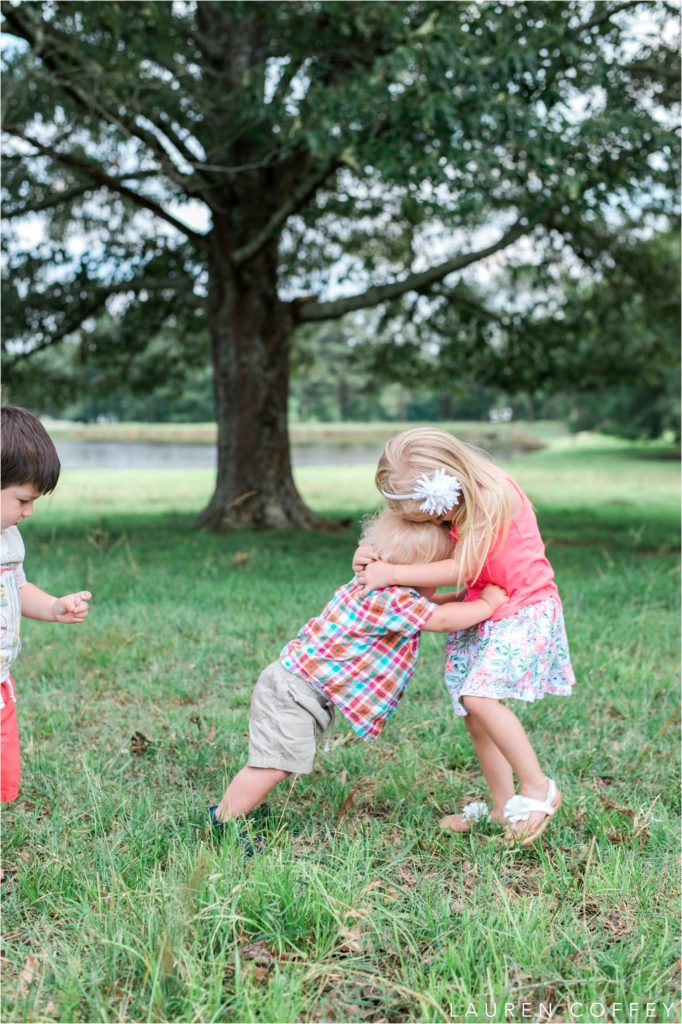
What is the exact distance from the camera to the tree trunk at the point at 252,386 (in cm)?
1034

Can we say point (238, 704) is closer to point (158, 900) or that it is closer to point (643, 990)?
point (158, 900)

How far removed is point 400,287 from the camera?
1010 centimetres

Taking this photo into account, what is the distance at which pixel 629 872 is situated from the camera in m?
2.52

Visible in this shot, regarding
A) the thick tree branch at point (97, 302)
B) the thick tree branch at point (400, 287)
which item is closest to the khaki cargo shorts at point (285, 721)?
the thick tree branch at point (400, 287)

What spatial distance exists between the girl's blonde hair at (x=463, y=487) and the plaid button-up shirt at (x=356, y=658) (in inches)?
8.6

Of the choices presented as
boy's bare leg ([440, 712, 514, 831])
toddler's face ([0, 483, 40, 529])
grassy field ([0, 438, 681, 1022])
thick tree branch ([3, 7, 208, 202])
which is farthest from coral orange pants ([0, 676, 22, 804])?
thick tree branch ([3, 7, 208, 202])

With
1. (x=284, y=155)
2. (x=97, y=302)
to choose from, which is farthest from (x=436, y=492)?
(x=97, y=302)

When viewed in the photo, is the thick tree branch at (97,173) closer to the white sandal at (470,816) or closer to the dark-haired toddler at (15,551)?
the dark-haired toddler at (15,551)

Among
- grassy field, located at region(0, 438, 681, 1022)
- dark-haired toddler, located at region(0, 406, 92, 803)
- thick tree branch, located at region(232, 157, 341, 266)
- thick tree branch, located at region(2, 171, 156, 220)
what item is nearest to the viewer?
grassy field, located at region(0, 438, 681, 1022)

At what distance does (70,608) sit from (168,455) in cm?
3141

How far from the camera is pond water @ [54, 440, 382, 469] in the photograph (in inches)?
1153

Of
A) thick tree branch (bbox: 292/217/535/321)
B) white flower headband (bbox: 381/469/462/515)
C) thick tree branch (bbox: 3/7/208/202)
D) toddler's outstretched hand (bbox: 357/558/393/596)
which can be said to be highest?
thick tree branch (bbox: 3/7/208/202)

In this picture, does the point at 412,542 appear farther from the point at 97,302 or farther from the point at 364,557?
the point at 97,302

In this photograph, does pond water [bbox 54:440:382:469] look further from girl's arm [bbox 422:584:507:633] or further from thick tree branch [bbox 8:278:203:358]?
girl's arm [bbox 422:584:507:633]
